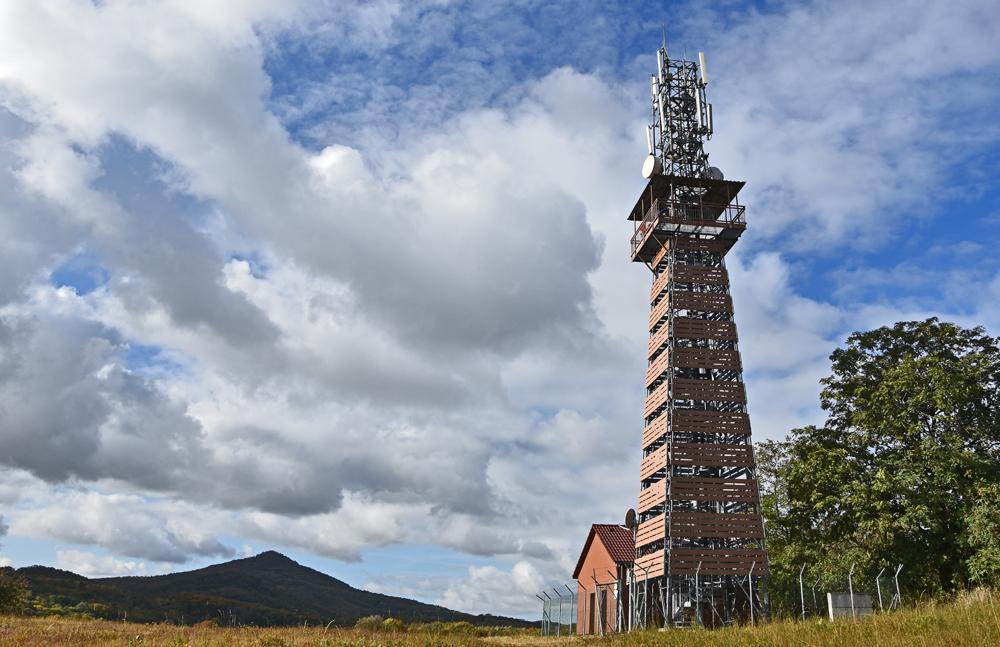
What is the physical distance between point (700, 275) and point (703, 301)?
1713 millimetres

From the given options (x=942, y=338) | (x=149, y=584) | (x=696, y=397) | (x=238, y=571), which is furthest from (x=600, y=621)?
(x=238, y=571)

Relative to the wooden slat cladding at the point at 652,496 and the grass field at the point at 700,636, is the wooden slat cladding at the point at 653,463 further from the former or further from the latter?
the grass field at the point at 700,636

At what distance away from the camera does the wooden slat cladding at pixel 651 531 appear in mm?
41000

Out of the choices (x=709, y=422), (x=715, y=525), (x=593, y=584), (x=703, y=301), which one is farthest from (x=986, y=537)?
(x=593, y=584)

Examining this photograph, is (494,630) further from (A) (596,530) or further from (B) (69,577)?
(B) (69,577)

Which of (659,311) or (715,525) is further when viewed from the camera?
(659,311)

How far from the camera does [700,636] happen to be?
2523 cm

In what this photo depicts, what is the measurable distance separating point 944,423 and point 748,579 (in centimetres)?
1208

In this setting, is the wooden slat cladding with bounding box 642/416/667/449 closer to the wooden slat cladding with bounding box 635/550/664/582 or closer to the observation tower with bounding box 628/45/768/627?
the observation tower with bounding box 628/45/768/627

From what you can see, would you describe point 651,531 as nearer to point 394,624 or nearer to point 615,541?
point 615,541

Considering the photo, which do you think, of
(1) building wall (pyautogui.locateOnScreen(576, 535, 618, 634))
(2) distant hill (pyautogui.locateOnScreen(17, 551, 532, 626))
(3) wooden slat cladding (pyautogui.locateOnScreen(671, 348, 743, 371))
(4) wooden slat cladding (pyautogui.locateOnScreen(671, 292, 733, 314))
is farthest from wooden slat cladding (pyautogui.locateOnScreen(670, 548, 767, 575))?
(2) distant hill (pyautogui.locateOnScreen(17, 551, 532, 626))

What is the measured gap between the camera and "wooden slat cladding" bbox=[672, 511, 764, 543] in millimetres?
40688

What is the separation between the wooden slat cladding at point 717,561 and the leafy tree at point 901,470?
2.61 metres

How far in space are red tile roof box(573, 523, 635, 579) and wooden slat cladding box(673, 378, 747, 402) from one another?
11.1 metres
